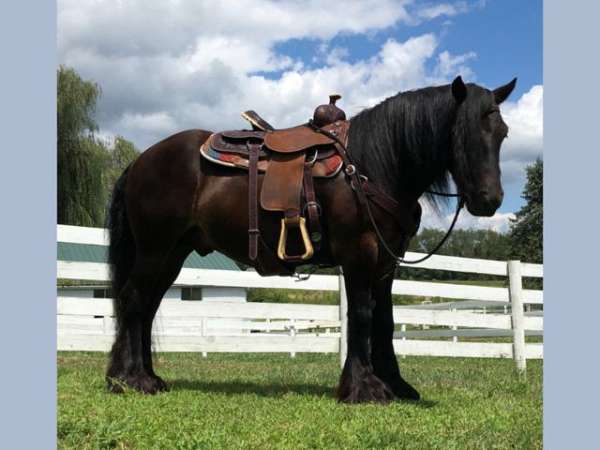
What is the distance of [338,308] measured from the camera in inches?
288

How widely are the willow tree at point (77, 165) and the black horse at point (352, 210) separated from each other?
4.25 metres

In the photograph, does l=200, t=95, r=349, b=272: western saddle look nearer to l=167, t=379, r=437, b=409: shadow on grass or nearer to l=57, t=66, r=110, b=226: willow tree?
l=167, t=379, r=437, b=409: shadow on grass

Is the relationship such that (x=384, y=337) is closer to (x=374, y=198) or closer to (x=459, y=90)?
(x=374, y=198)

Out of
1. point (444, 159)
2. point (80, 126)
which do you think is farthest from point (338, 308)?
point (80, 126)

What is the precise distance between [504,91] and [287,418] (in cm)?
246

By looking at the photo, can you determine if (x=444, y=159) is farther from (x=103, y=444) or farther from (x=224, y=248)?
(x=103, y=444)

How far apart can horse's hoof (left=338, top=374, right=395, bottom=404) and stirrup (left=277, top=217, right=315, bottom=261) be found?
92cm

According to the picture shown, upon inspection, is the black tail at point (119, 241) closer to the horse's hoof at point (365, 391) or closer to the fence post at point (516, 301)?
the horse's hoof at point (365, 391)

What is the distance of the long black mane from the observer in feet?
12.6

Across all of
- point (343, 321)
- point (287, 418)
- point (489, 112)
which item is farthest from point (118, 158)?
point (489, 112)

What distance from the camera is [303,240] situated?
4066 millimetres

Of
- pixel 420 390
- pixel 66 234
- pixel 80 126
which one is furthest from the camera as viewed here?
pixel 80 126

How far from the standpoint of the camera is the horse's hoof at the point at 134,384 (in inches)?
170

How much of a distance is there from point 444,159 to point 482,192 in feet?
1.51
